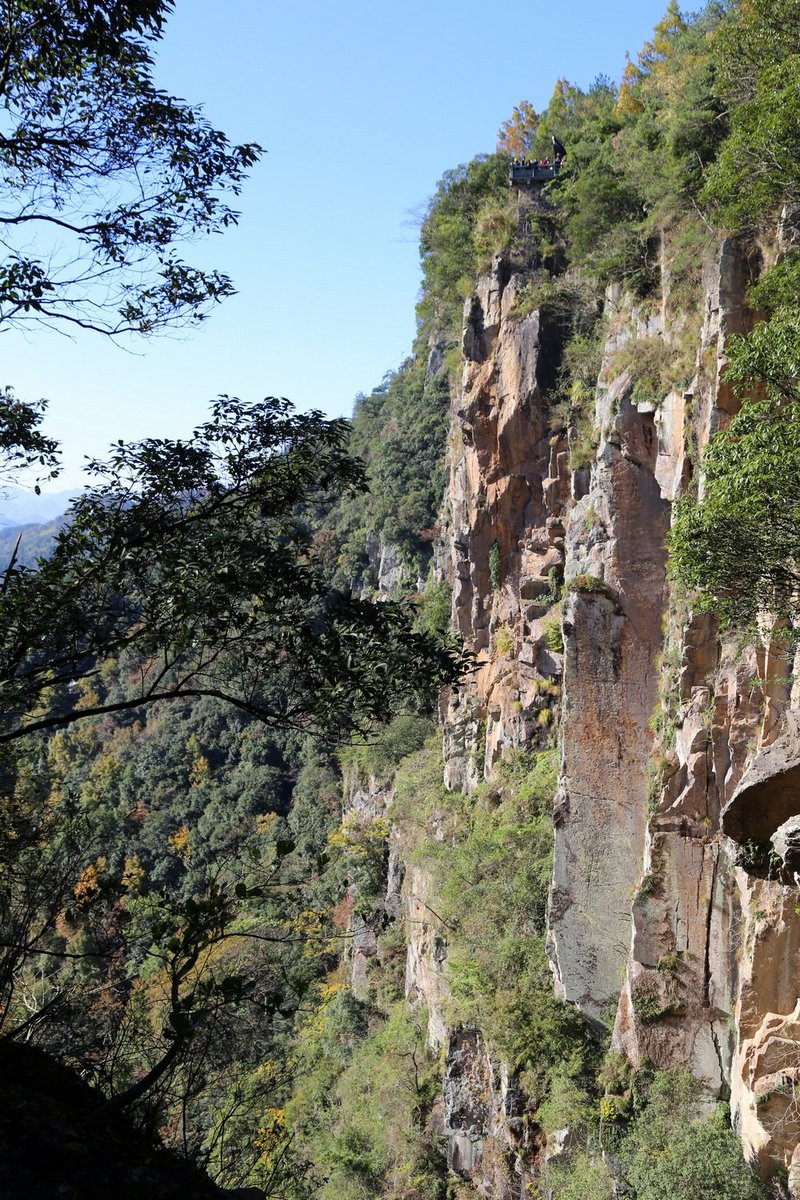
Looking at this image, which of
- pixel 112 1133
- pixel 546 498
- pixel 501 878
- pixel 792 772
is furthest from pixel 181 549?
pixel 546 498

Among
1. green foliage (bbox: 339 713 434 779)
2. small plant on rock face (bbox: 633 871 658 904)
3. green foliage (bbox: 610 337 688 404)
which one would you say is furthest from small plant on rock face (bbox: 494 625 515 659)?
green foliage (bbox: 339 713 434 779)

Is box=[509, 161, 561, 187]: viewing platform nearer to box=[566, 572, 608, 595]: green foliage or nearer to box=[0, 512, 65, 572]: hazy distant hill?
box=[566, 572, 608, 595]: green foliage

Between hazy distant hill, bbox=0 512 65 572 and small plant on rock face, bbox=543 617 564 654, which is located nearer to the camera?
hazy distant hill, bbox=0 512 65 572

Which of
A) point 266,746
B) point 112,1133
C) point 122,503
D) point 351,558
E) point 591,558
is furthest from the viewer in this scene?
point 351,558

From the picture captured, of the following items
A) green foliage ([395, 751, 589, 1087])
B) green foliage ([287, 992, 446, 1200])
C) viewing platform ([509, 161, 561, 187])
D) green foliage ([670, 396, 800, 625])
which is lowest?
green foliage ([287, 992, 446, 1200])

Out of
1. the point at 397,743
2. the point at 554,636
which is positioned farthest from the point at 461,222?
the point at 397,743

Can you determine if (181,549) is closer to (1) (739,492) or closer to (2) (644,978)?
(1) (739,492)

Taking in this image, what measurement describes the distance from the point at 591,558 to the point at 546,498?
395cm

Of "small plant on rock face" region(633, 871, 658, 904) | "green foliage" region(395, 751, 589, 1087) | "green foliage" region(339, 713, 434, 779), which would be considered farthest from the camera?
"green foliage" region(339, 713, 434, 779)

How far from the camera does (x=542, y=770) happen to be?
16766 mm

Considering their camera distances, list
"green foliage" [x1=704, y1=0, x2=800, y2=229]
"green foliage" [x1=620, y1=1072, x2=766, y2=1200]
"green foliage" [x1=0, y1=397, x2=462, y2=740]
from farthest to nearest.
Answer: "green foliage" [x1=704, y1=0, x2=800, y2=229], "green foliage" [x1=620, y1=1072, x2=766, y2=1200], "green foliage" [x1=0, y1=397, x2=462, y2=740]

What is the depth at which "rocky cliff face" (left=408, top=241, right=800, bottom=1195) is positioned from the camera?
9.23m

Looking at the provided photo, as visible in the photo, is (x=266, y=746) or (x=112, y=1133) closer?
(x=112, y=1133)

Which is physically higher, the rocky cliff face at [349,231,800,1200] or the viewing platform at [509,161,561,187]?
the viewing platform at [509,161,561,187]
